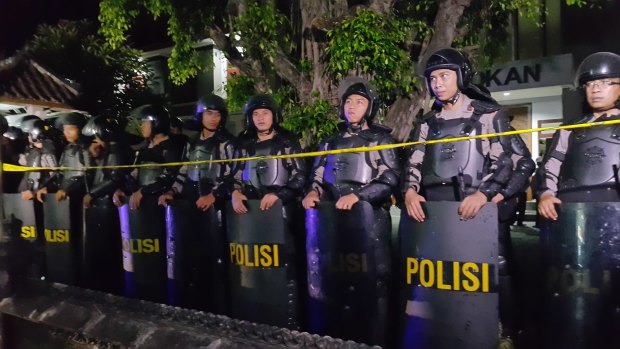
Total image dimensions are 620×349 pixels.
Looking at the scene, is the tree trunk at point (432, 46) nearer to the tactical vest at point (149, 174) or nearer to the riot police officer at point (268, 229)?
the riot police officer at point (268, 229)

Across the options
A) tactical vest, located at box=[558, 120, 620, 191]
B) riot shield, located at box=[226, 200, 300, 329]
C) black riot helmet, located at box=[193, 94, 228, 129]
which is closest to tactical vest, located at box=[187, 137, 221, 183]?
black riot helmet, located at box=[193, 94, 228, 129]

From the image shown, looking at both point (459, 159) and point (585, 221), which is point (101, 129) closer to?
point (459, 159)

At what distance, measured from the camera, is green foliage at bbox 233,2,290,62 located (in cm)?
683

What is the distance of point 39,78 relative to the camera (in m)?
10.8

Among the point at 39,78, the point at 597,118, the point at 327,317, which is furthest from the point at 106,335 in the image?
the point at 39,78

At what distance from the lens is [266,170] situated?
4.18 m

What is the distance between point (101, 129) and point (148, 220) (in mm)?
1558

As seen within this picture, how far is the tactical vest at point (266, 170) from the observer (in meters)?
4.16

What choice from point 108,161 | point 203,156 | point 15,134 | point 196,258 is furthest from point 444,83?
point 15,134

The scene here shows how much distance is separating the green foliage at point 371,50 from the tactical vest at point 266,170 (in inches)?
87.0

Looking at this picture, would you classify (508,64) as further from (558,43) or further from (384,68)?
(384,68)

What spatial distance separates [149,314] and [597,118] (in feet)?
10.8

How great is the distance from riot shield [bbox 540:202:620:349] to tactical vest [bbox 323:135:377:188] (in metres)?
1.31

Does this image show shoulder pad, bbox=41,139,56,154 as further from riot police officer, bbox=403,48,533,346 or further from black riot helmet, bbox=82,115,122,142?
riot police officer, bbox=403,48,533,346
